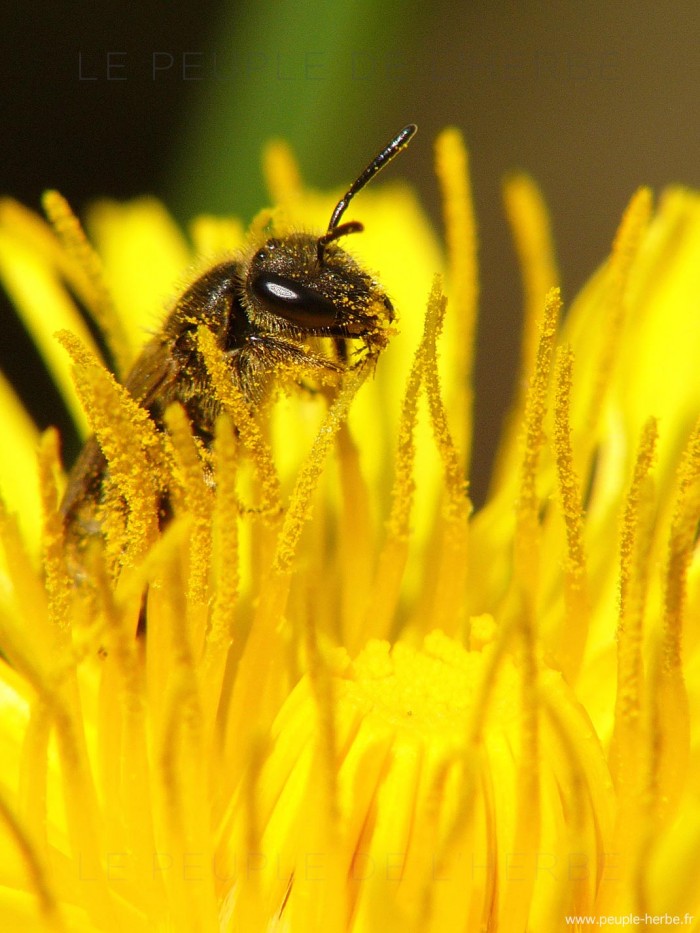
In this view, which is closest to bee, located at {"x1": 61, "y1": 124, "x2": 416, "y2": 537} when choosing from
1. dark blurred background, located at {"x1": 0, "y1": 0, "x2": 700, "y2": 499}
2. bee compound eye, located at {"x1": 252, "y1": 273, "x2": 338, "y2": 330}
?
bee compound eye, located at {"x1": 252, "y1": 273, "x2": 338, "y2": 330}

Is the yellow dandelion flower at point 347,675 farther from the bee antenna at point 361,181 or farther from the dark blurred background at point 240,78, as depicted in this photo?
the dark blurred background at point 240,78

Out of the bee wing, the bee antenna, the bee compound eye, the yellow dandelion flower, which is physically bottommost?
the yellow dandelion flower

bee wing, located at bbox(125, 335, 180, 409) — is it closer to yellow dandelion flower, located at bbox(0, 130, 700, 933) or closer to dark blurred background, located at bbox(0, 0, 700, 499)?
yellow dandelion flower, located at bbox(0, 130, 700, 933)

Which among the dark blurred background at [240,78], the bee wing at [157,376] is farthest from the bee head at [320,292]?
the dark blurred background at [240,78]

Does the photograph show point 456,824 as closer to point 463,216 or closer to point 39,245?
point 463,216

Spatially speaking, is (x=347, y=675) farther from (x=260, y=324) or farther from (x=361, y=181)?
(x=361, y=181)

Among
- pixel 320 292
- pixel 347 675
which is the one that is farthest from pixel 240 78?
pixel 347 675

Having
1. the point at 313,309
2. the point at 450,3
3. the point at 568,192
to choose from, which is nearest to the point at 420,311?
the point at 313,309
